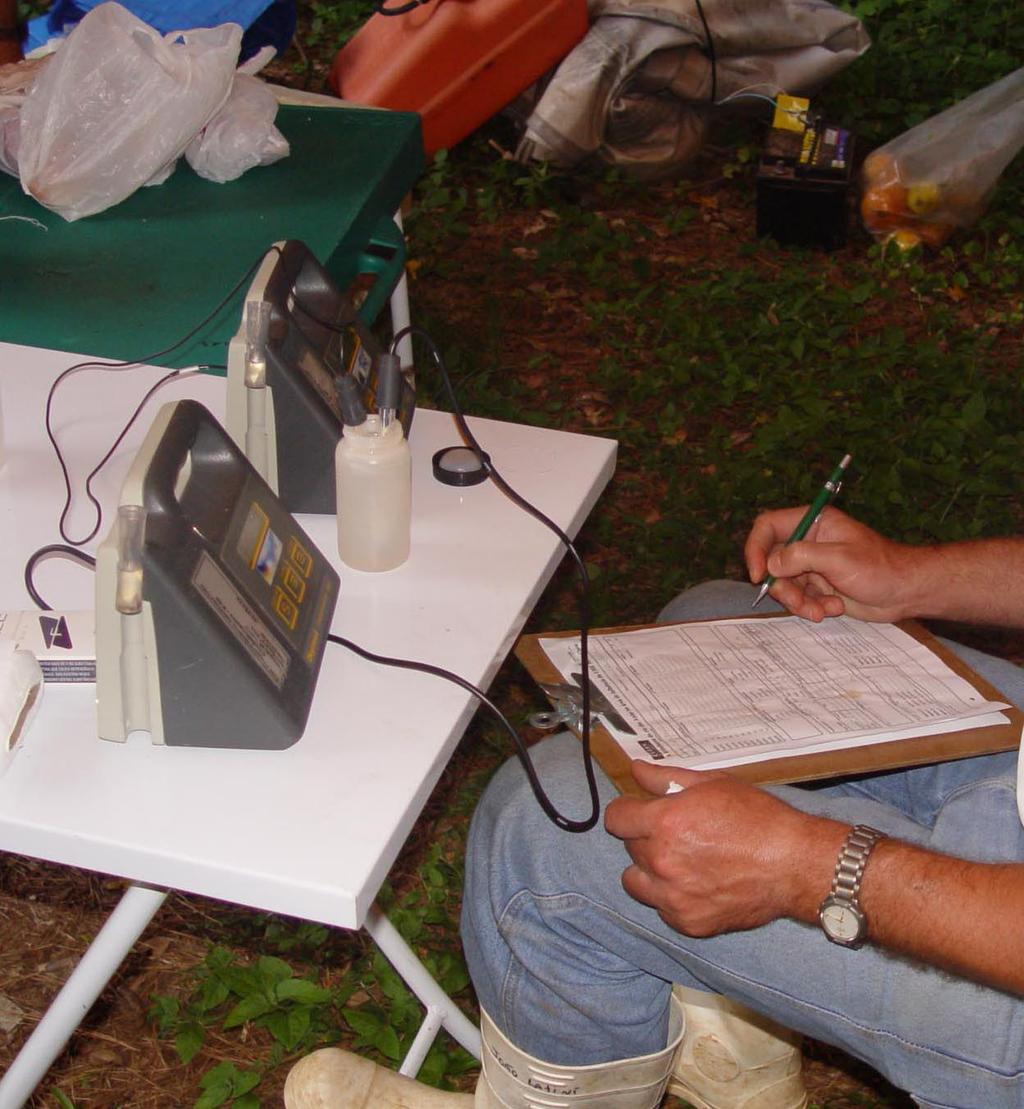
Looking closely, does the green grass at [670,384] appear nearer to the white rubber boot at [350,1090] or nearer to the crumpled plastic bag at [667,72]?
the crumpled plastic bag at [667,72]

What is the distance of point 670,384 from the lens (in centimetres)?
326

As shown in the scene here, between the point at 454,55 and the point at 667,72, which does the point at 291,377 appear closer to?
the point at 454,55

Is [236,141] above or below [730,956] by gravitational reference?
above

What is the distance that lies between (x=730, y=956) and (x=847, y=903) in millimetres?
122

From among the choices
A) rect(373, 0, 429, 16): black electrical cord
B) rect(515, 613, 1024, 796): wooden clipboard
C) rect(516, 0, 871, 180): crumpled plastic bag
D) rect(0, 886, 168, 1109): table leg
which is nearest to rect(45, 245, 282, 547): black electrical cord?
rect(0, 886, 168, 1109): table leg

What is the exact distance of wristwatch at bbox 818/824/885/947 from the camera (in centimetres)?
107

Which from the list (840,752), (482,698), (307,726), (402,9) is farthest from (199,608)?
(402,9)

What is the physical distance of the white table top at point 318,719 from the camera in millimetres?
946

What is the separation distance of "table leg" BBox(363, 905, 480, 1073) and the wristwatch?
644 millimetres

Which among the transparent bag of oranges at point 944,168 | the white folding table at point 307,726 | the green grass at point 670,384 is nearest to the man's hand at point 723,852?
the white folding table at point 307,726

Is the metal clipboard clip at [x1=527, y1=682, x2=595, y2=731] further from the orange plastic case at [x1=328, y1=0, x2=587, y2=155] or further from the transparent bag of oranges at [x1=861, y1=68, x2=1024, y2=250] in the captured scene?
the transparent bag of oranges at [x1=861, y1=68, x2=1024, y2=250]

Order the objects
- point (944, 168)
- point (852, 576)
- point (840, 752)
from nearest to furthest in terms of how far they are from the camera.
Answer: point (840, 752) → point (852, 576) → point (944, 168)

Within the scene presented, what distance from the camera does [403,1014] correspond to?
71.9 inches

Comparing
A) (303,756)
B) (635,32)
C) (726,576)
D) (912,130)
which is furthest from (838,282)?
(303,756)
